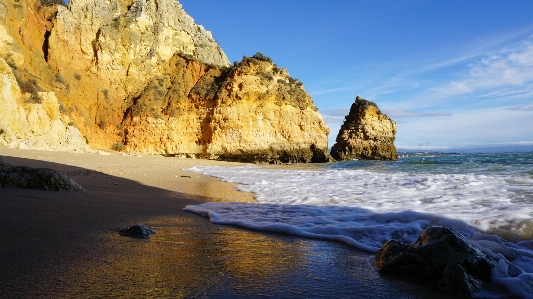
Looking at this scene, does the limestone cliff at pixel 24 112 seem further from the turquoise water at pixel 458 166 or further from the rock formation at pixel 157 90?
the turquoise water at pixel 458 166

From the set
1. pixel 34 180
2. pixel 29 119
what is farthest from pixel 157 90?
pixel 34 180

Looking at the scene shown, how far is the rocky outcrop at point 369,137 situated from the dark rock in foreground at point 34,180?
32.4 metres

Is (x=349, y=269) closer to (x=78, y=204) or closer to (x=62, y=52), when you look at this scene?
(x=78, y=204)

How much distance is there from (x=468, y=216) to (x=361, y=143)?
1273 inches

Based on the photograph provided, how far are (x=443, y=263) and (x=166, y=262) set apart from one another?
68.8 inches

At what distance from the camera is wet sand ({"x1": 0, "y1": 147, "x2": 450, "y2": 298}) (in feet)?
5.40

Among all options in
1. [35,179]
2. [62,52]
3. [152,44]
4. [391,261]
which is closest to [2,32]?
[62,52]

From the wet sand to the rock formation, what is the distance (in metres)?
23.4

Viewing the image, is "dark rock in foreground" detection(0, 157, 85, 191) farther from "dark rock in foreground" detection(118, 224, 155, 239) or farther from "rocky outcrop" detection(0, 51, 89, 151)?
"rocky outcrop" detection(0, 51, 89, 151)

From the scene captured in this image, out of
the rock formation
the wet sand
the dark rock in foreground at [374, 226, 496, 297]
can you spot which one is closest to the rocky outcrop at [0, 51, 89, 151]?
the rock formation

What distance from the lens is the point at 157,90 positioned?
28000 mm

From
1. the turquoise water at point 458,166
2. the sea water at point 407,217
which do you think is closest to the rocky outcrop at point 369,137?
the turquoise water at point 458,166

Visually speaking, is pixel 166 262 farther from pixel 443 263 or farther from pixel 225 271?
pixel 443 263

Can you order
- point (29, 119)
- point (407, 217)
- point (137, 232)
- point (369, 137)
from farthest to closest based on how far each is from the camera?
1. point (369, 137)
2. point (29, 119)
3. point (407, 217)
4. point (137, 232)
